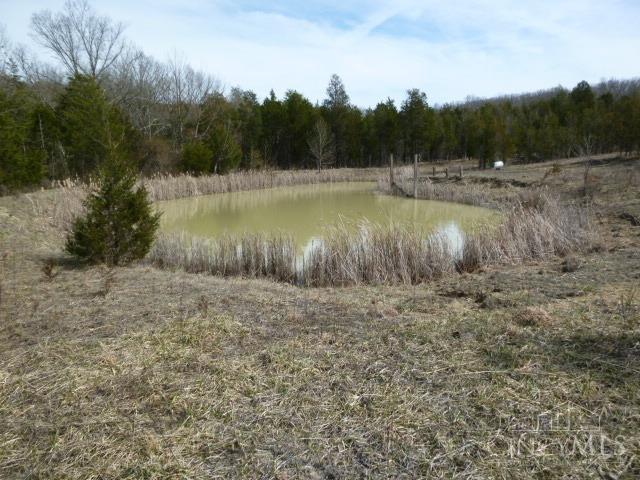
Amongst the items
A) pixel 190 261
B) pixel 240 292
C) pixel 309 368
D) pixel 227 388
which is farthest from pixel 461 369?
pixel 190 261

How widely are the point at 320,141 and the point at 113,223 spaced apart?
25086mm

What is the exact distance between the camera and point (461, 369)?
2938mm

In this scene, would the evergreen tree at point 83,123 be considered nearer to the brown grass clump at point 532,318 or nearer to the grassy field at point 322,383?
the grassy field at point 322,383

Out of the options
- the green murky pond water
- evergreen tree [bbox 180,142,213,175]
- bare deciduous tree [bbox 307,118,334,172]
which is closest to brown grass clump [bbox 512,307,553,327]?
the green murky pond water

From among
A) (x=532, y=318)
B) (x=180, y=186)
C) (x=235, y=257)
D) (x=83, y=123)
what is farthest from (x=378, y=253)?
(x=83, y=123)

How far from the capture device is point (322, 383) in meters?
2.85

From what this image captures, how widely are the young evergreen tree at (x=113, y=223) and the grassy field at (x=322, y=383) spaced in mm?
1554

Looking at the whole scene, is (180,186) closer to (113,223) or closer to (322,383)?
(113,223)

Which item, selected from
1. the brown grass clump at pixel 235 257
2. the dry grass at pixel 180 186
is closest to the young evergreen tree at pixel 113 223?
the dry grass at pixel 180 186

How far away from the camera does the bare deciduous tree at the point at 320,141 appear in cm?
3119

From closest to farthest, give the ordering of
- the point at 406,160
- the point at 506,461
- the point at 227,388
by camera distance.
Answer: the point at 506,461 → the point at 227,388 → the point at 406,160

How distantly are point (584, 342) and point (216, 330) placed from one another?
2.76m

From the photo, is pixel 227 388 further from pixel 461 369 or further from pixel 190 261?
pixel 190 261

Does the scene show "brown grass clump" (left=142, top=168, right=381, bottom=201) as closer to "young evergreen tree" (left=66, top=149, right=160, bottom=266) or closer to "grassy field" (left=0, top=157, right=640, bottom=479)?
"young evergreen tree" (left=66, top=149, right=160, bottom=266)
